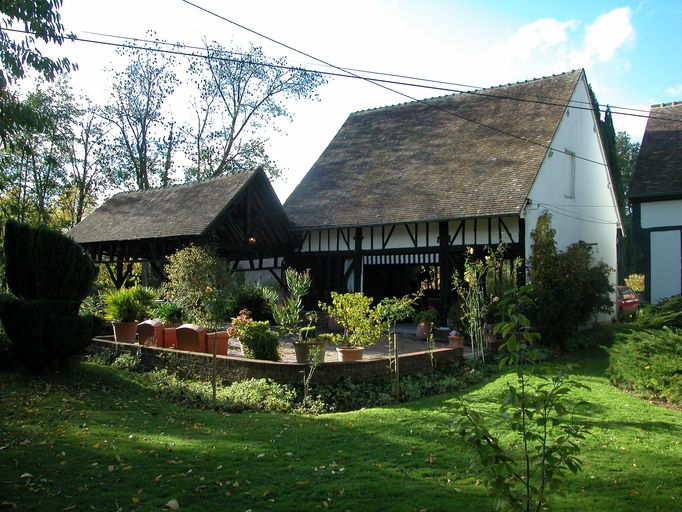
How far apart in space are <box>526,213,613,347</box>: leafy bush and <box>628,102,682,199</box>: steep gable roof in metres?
4.65

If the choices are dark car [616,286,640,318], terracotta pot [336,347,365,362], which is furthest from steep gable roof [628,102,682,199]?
terracotta pot [336,347,365,362]

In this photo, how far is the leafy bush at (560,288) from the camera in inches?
536

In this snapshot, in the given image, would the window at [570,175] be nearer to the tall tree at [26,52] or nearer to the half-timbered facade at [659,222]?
the half-timbered facade at [659,222]

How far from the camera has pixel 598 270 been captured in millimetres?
14961

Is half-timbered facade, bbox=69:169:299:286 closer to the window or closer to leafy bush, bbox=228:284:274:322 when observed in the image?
leafy bush, bbox=228:284:274:322

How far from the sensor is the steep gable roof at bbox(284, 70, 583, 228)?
16.0m

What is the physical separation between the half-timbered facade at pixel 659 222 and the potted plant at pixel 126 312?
14553 mm

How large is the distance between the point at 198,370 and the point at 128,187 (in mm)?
29314

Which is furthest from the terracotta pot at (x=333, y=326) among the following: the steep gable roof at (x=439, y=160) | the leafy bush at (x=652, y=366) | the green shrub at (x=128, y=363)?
the leafy bush at (x=652, y=366)

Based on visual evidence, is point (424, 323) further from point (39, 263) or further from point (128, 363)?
point (39, 263)

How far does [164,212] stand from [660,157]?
16686 mm

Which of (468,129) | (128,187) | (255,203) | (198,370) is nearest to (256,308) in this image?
(255,203)

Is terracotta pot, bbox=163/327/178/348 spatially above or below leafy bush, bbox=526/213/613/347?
below

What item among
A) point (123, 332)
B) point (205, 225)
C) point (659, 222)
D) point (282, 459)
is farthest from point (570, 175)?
point (282, 459)
